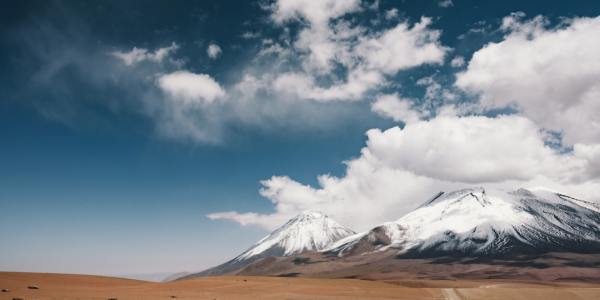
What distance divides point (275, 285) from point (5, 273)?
113 ft

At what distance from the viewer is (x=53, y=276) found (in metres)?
53.6

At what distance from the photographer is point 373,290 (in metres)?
57.4

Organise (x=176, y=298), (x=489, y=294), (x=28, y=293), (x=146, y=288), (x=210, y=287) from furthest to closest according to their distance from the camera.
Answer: (x=489, y=294), (x=210, y=287), (x=146, y=288), (x=176, y=298), (x=28, y=293)

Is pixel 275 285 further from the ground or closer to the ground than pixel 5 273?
closer to the ground

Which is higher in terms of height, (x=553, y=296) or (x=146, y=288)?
(x=146, y=288)

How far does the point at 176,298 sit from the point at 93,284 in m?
17.8

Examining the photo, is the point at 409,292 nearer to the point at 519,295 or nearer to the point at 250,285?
the point at 519,295

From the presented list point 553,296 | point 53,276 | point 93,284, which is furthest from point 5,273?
point 553,296

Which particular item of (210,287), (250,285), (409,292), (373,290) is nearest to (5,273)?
(210,287)

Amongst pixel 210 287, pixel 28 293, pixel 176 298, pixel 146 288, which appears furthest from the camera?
pixel 210 287

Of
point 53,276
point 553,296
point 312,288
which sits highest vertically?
point 53,276

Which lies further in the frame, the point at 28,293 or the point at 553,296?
the point at 553,296

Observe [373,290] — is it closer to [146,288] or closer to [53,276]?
[146,288]

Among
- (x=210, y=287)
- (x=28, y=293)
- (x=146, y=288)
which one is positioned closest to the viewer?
(x=28, y=293)
